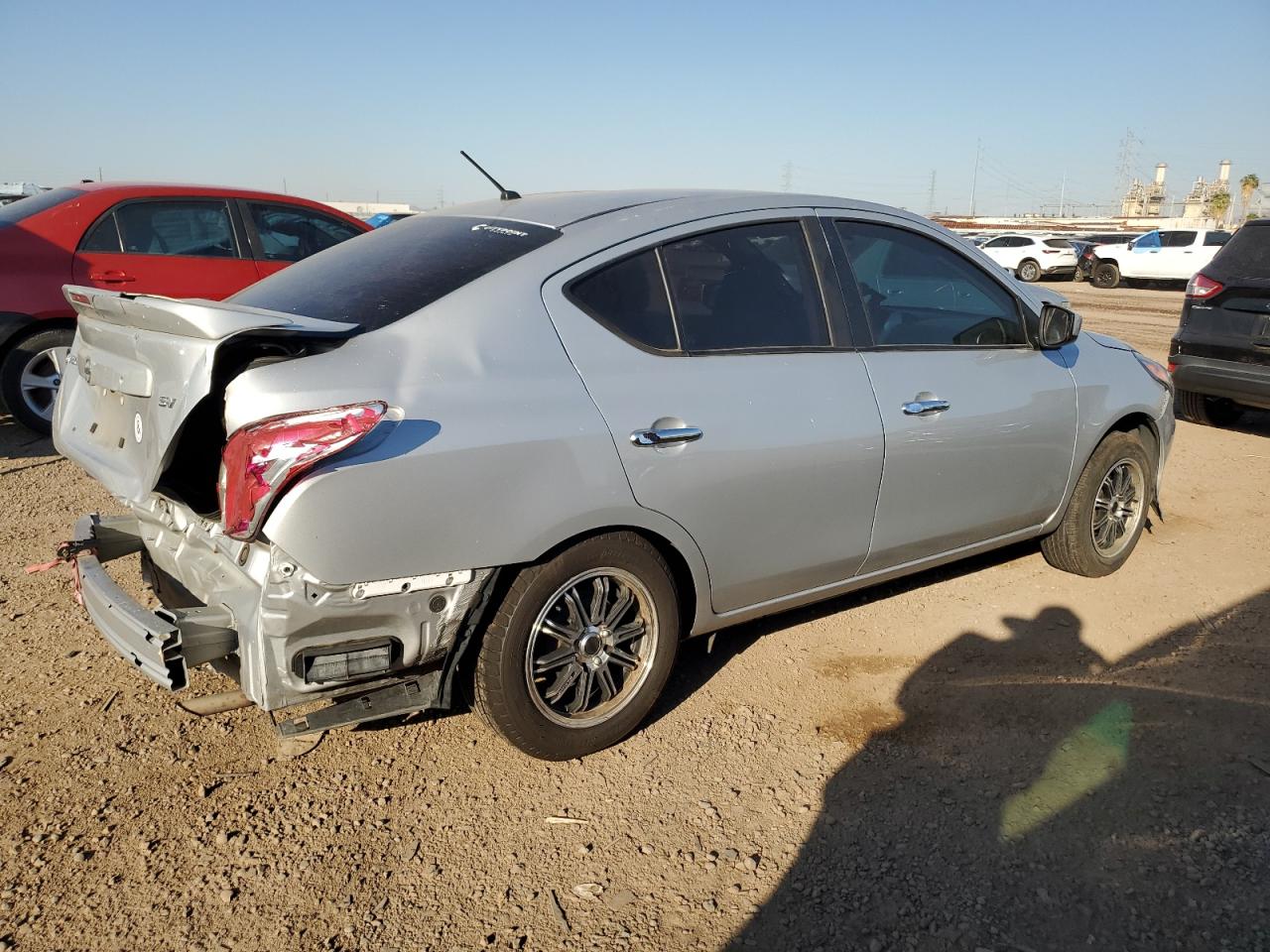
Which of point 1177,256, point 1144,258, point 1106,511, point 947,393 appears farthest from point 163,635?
point 1144,258

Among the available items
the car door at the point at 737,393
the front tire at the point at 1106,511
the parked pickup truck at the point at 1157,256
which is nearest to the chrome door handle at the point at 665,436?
the car door at the point at 737,393

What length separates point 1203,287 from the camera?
24.9 feet

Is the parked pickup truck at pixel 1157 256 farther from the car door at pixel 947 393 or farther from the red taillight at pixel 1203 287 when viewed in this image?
the car door at pixel 947 393

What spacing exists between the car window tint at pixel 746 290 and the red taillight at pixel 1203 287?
5.46 m

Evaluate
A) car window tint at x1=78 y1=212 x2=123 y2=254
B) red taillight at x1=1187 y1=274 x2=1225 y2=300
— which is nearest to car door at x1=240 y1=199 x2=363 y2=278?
car window tint at x1=78 y1=212 x2=123 y2=254

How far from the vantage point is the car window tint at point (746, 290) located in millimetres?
3178

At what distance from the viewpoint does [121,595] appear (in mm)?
2736

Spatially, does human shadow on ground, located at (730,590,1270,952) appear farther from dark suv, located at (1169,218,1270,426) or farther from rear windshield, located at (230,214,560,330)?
dark suv, located at (1169,218,1270,426)

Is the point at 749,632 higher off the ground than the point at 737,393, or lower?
lower

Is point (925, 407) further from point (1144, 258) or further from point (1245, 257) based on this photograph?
point (1144, 258)

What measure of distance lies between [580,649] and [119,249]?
584 centimetres

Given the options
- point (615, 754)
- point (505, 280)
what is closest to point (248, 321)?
point (505, 280)

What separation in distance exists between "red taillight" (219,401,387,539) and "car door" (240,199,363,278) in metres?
5.84

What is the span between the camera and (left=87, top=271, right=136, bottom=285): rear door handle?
6902mm
